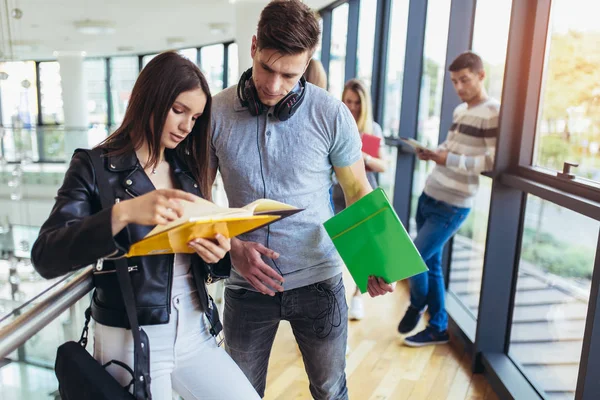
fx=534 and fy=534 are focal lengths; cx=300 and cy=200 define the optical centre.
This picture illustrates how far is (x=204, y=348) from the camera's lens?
1.33 metres

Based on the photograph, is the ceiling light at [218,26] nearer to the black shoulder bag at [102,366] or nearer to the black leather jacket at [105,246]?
the black leather jacket at [105,246]

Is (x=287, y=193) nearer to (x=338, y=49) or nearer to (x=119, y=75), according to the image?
(x=338, y=49)

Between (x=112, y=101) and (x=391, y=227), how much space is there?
16.8m

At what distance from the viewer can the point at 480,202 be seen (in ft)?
11.8

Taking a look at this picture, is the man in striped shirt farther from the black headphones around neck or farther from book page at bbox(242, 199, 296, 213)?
book page at bbox(242, 199, 296, 213)

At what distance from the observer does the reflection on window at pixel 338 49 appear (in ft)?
24.2

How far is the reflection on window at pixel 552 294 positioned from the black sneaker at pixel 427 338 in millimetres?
523

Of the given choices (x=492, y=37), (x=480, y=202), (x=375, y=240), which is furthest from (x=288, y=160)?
(x=492, y=37)

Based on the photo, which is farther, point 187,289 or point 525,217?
point 525,217

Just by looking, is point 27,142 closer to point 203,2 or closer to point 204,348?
point 203,2

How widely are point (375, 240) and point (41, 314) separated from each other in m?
0.86

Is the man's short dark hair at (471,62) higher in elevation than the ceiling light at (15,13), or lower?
lower

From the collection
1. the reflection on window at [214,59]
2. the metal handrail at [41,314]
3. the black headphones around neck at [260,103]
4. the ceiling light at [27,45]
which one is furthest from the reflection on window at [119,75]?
the metal handrail at [41,314]

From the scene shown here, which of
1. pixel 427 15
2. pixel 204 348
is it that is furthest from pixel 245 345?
pixel 427 15
